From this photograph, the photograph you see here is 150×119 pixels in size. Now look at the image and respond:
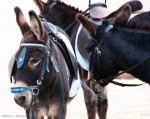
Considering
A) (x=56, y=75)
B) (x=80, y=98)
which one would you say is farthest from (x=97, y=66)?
(x=80, y=98)

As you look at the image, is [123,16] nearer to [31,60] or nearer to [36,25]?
[36,25]

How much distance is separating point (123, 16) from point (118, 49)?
0.33m

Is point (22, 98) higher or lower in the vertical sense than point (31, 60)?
lower

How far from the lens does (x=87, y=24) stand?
3.91m

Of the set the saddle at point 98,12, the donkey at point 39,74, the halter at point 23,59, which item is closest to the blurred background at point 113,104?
the saddle at point 98,12

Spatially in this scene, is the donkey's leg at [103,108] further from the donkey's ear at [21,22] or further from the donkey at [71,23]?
the donkey's ear at [21,22]

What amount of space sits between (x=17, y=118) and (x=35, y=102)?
373cm

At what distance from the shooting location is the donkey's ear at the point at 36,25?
12.8ft

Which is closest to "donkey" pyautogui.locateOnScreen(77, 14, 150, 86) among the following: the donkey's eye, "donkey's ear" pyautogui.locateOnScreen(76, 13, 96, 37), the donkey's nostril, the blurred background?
"donkey's ear" pyautogui.locateOnScreen(76, 13, 96, 37)

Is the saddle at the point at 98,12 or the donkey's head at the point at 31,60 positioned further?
the saddle at the point at 98,12

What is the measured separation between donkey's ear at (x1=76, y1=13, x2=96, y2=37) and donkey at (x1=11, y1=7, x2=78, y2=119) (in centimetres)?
38

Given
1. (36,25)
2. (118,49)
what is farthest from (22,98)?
(118,49)

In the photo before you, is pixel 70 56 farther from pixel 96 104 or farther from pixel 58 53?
pixel 96 104

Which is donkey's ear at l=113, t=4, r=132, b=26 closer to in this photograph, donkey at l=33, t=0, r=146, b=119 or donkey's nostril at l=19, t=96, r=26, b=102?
donkey's nostril at l=19, t=96, r=26, b=102
